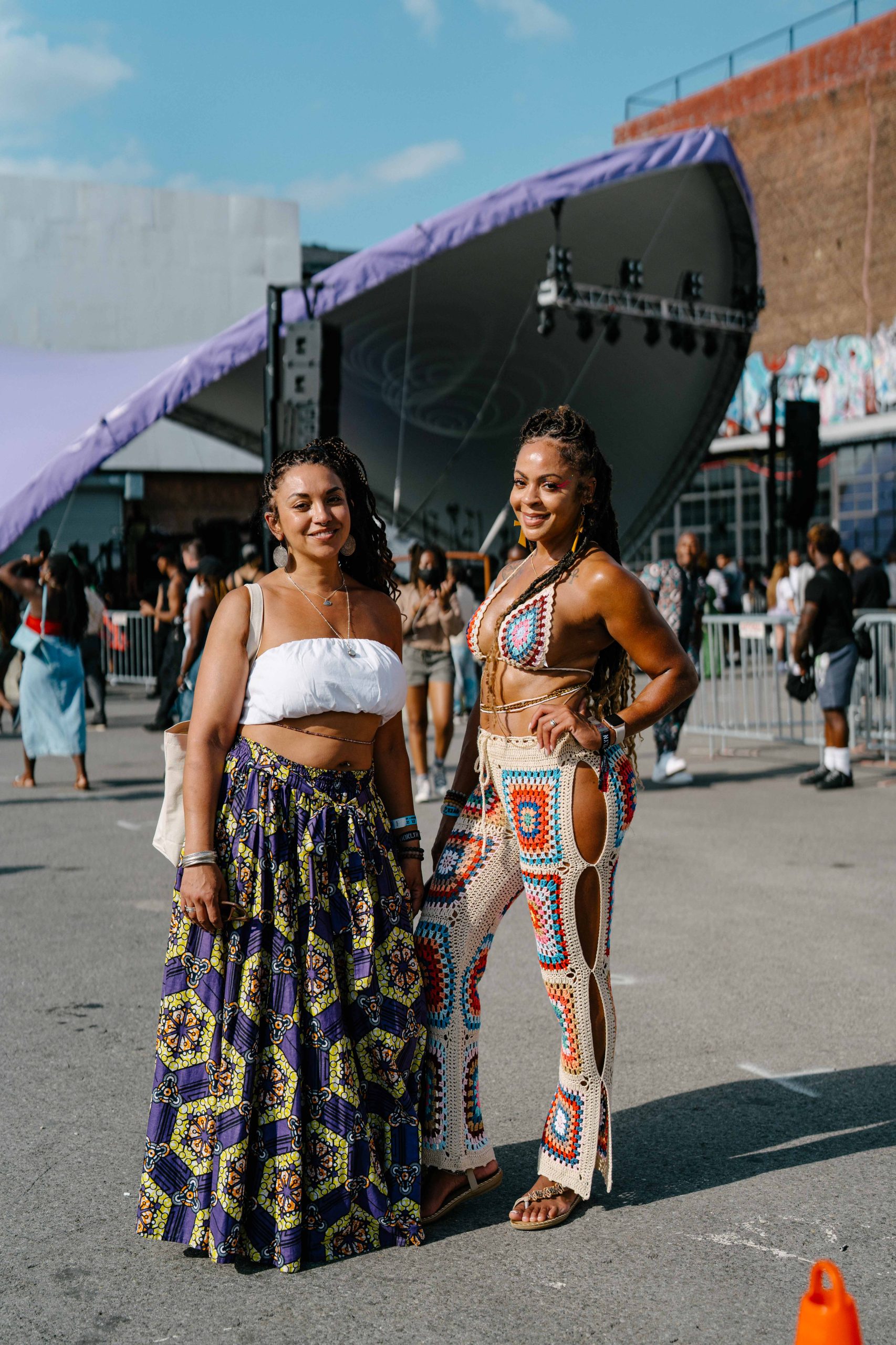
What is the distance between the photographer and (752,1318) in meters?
2.78

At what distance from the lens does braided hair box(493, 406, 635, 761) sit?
3.27m

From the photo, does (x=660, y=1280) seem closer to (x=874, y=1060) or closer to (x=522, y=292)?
(x=874, y=1060)

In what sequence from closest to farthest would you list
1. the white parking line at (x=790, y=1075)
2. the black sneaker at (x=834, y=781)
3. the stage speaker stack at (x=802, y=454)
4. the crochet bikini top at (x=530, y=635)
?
the crochet bikini top at (x=530, y=635) < the white parking line at (x=790, y=1075) < the black sneaker at (x=834, y=781) < the stage speaker stack at (x=802, y=454)

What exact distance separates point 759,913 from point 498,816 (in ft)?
11.8

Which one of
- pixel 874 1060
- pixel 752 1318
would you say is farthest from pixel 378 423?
pixel 752 1318

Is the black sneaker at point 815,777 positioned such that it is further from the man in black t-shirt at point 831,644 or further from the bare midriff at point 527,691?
the bare midriff at point 527,691

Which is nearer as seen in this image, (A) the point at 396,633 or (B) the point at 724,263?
(A) the point at 396,633

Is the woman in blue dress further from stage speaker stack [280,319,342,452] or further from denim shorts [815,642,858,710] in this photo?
denim shorts [815,642,858,710]

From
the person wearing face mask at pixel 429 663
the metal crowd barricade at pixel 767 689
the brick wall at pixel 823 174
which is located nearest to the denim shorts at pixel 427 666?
the person wearing face mask at pixel 429 663

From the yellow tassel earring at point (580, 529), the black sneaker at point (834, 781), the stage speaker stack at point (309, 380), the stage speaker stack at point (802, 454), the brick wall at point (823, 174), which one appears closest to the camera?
the yellow tassel earring at point (580, 529)

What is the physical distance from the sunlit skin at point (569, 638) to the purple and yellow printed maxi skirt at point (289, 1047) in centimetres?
31

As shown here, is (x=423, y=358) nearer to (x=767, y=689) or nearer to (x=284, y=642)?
(x=767, y=689)

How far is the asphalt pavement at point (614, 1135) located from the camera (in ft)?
9.28

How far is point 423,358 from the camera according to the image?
75.2 feet
